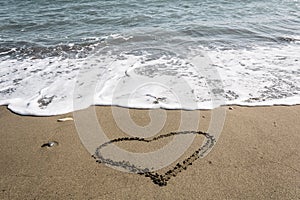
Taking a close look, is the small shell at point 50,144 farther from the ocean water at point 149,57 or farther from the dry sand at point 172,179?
the ocean water at point 149,57

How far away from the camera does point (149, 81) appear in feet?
15.1

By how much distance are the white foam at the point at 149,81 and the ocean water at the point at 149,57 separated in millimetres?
14

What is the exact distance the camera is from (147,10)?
1031 centimetres

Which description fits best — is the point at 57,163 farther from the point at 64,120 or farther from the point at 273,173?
the point at 273,173

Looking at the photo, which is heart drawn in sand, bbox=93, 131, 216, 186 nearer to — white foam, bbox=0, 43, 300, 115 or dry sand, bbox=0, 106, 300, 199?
dry sand, bbox=0, 106, 300, 199

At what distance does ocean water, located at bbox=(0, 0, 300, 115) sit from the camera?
13.3ft

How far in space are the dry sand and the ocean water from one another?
0.50 m

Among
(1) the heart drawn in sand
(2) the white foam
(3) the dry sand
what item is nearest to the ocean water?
(2) the white foam

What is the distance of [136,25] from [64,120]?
5.61m

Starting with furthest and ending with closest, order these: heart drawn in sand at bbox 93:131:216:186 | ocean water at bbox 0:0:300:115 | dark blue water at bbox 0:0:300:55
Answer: dark blue water at bbox 0:0:300:55, ocean water at bbox 0:0:300:115, heart drawn in sand at bbox 93:131:216:186

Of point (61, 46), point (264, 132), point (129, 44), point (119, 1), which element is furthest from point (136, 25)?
point (264, 132)

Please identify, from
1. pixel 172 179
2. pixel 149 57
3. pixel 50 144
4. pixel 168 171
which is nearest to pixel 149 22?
pixel 149 57

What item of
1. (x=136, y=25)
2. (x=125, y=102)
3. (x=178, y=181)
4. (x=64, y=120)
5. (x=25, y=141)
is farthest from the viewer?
(x=136, y=25)

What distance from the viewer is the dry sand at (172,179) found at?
92.9 inches
